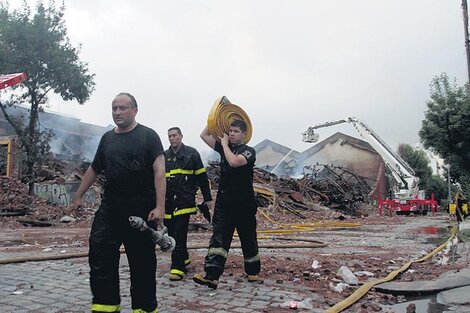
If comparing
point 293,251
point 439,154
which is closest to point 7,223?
point 293,251

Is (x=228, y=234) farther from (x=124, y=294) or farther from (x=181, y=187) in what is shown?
(x=124, y=294)

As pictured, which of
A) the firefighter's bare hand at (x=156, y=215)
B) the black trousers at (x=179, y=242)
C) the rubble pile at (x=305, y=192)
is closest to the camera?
the firefighter's bare hand at (x=156, y=215)

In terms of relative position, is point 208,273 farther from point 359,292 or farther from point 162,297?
point 359,292

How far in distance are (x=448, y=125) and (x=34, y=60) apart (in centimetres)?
1874

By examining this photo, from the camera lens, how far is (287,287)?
4.75 meters

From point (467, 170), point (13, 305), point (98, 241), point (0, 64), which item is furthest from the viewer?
point (467, 170)

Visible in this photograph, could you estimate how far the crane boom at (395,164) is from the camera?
27.4 meters

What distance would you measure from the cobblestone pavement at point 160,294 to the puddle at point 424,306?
31.9 inches

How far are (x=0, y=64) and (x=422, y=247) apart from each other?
58.8ft

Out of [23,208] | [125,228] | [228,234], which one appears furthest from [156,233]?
[23,208]

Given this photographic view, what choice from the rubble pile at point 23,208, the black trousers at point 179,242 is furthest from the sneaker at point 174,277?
the rubble pile at point 23,208

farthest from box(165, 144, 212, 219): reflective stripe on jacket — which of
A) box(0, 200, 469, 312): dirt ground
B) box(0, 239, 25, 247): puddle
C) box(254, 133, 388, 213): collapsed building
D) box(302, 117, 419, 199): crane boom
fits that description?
box(254, 133, 388, 213): collapsed building

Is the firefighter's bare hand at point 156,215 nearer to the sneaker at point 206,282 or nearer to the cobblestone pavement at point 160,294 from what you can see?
the cobblestone pavement at point 160,294

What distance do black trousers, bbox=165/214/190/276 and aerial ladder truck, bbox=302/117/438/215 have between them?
21.5 metres
